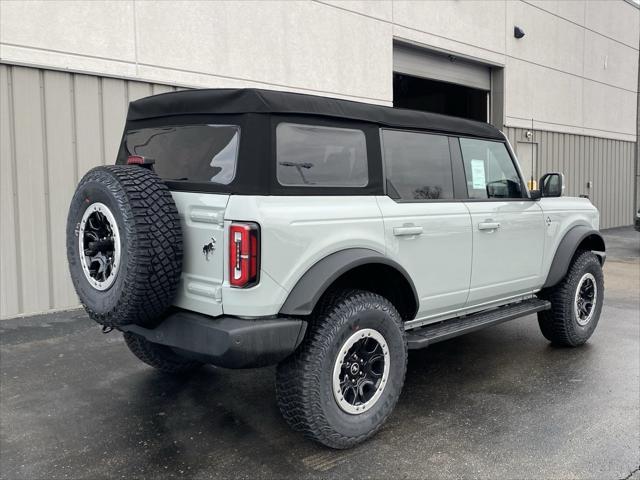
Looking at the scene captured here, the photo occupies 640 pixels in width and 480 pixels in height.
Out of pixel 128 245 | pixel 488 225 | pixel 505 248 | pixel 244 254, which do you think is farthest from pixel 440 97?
pixel 128 245

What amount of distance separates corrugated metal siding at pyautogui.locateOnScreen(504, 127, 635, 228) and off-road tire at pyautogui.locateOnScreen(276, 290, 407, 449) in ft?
37.1

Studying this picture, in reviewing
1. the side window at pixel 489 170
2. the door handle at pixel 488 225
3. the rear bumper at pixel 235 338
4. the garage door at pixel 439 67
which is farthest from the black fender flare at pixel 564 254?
the garage door at pixel 439 67

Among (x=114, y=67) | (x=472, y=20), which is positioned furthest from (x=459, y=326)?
(x=472, y=20)

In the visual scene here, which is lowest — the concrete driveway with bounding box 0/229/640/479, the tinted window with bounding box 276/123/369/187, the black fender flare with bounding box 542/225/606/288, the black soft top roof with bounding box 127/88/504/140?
the concrete driveway with bounding box 0/229/640/479

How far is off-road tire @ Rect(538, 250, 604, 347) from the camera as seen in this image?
528 centimetres

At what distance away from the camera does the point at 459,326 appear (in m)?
4.30

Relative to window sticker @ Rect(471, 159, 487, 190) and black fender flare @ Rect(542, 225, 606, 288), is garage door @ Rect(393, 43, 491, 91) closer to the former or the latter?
black fender flare @ Rect(542, 225, 606, 288)

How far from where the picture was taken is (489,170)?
4781 mm

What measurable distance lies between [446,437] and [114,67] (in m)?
5.55

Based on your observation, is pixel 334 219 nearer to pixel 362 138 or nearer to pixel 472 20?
pixel 362 138

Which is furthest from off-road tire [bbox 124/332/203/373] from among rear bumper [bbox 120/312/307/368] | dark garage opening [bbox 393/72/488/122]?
dark garage opening [bbox 393/72/488/122]

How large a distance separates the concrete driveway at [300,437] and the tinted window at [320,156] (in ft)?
5.15

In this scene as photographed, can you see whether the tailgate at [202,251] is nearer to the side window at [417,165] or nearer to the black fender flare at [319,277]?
the black fender flare at [319,277]

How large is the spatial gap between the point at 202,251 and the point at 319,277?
0.65 meters
